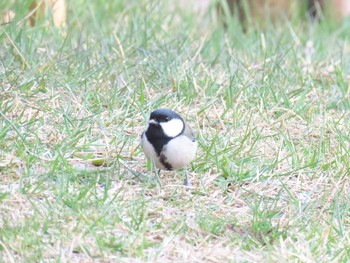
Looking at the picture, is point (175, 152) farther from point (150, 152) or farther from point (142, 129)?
point (142, 129)

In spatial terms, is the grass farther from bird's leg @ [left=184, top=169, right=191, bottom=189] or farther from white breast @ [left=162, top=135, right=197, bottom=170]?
white breast @ [left=162, top=135, right=197, bottom=170]

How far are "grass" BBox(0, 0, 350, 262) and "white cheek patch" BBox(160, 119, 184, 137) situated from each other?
0.29m

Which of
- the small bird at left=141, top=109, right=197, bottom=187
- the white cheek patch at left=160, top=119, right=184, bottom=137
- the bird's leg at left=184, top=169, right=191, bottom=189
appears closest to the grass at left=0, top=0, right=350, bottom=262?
the bird's leg at left=184, top=169, right=191, bottom=189

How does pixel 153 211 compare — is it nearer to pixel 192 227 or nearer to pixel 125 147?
pixel 192 227

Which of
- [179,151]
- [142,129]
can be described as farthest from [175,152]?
[142,129]

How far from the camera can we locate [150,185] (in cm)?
465

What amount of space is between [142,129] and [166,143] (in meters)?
0.75

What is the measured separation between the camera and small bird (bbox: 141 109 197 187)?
15.1 feet

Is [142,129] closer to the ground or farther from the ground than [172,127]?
closer to the ground

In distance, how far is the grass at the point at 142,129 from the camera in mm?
4086

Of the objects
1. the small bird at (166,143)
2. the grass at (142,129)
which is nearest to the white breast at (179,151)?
the small bird at (166,143)

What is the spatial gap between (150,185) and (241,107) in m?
1.31

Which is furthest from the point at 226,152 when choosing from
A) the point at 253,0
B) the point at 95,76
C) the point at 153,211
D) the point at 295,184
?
the point at 253,0

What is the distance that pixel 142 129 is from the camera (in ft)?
17.6
